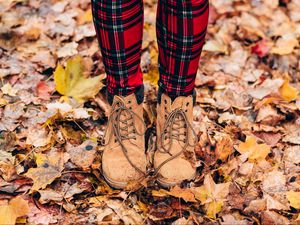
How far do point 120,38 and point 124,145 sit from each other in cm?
34

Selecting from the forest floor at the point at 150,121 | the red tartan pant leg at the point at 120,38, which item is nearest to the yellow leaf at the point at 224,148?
the forest floor at the point at 150,121

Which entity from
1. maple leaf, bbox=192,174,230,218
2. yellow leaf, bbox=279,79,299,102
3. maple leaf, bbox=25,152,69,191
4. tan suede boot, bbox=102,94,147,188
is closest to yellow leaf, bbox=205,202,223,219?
maple leaf, bbox=192,174,230,218

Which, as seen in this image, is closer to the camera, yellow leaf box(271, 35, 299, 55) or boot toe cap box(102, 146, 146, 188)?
boot toe cap box(102, 146, 146, 188)

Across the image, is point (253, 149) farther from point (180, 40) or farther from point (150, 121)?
point (180, 40)

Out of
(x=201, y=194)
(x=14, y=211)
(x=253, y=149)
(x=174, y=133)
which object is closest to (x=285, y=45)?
(x=253, y=149)

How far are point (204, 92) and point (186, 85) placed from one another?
18.9 inches

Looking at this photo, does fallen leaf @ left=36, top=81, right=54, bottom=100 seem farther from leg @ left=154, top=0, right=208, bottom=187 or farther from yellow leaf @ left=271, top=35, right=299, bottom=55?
yellow leaf @ left=271, top=35, right=299, bottom=55

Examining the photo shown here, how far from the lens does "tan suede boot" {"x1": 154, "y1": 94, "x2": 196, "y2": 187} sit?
1.32 metres

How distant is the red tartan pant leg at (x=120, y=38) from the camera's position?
3.77ft

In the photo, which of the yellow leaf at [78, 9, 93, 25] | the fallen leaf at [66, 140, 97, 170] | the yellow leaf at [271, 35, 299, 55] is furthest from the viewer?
the yellow leaf at [78, 9, 93, 25]

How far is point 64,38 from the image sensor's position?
196 cm

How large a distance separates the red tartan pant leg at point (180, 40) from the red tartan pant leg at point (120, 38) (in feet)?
0.24

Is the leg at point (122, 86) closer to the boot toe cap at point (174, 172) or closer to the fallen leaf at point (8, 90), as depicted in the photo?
the boot toe cap at point (174, 172)

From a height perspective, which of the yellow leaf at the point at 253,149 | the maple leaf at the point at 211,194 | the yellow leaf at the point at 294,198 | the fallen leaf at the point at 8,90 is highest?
the fallen leaf at the point at 8,90
